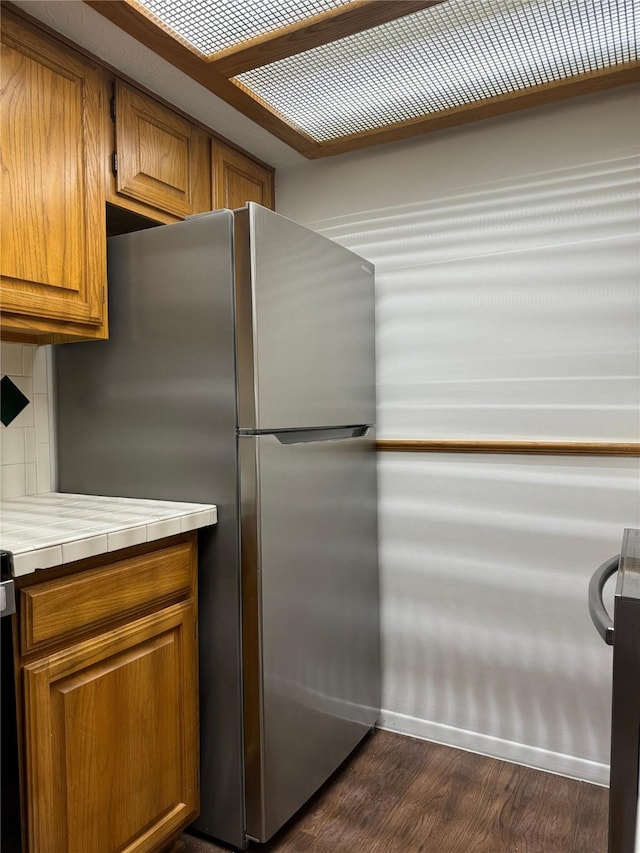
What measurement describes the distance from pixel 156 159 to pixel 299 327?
2.14ft

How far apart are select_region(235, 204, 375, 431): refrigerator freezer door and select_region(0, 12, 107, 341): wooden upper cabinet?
1.30ft

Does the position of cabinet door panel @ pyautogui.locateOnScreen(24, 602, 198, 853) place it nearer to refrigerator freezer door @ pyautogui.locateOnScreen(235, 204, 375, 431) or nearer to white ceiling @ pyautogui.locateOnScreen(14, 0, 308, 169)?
refrigerator freezer door @ pyautogui.locateOnScreen(235, 204, 375, 431)

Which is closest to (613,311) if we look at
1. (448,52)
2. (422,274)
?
(422,274)

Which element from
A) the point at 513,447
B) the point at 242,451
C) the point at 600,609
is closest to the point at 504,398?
the point at 513,447

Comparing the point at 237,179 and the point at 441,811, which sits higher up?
the point at 237,179

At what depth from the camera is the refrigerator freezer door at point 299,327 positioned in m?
1.49

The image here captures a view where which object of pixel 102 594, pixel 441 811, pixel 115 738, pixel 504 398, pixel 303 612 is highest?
pixel 504 398

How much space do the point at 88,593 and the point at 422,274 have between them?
1.48 m

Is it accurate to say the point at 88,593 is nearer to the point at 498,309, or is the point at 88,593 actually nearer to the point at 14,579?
the point at 14,579

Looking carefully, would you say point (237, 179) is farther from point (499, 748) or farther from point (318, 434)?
point (499, 748)

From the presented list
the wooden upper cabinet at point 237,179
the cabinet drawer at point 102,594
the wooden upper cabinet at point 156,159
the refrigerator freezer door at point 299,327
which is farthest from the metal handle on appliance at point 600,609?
the wooden upper cabinet at point 237,179

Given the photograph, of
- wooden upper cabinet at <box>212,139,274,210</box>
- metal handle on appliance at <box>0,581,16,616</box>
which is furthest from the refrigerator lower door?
wooden upper cabinet at <box>212,139,274,210</box>

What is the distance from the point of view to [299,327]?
5.47 ft

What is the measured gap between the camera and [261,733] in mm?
1506
